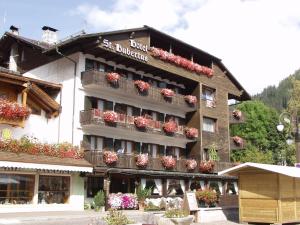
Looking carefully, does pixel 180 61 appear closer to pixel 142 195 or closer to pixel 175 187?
pixel 175 187

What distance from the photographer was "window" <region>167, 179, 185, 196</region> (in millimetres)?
36894

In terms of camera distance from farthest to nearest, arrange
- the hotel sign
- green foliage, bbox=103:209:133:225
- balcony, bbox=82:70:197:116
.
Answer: the hotel sign → balcony, bbox=82:70:197:116 → green foliage, bbox=103:209:133:225

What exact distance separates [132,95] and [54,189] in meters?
9.74

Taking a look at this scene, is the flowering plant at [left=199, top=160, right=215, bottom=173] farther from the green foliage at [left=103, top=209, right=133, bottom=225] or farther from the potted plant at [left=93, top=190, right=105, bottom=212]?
the green foliage at [left=103, top=209, right=133, bottom=225]

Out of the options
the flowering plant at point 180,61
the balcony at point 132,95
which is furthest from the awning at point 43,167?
the flowering plant at point 180,61

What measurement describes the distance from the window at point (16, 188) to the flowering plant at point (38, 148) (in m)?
1.72

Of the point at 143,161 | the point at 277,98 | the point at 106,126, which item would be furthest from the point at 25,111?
the point at 277,98

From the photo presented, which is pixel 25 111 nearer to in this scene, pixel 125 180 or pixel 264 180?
pixel 125 180

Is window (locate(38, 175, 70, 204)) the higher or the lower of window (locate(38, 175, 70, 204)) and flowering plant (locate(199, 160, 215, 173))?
the lower

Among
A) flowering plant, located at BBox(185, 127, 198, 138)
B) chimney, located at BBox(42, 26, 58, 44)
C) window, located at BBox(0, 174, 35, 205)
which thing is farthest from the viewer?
flowering plant, located at BBox(185, 127, 198, 138)

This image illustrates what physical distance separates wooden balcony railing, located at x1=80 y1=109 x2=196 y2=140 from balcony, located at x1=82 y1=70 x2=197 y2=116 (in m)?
1.81

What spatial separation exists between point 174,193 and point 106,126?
28.5ft

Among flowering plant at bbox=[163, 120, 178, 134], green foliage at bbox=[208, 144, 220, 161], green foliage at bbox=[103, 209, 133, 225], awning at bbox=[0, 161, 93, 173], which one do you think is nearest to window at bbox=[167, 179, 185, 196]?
flowering plant at bbox=[163, 120, 178, 134]

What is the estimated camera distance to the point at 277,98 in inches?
6339
